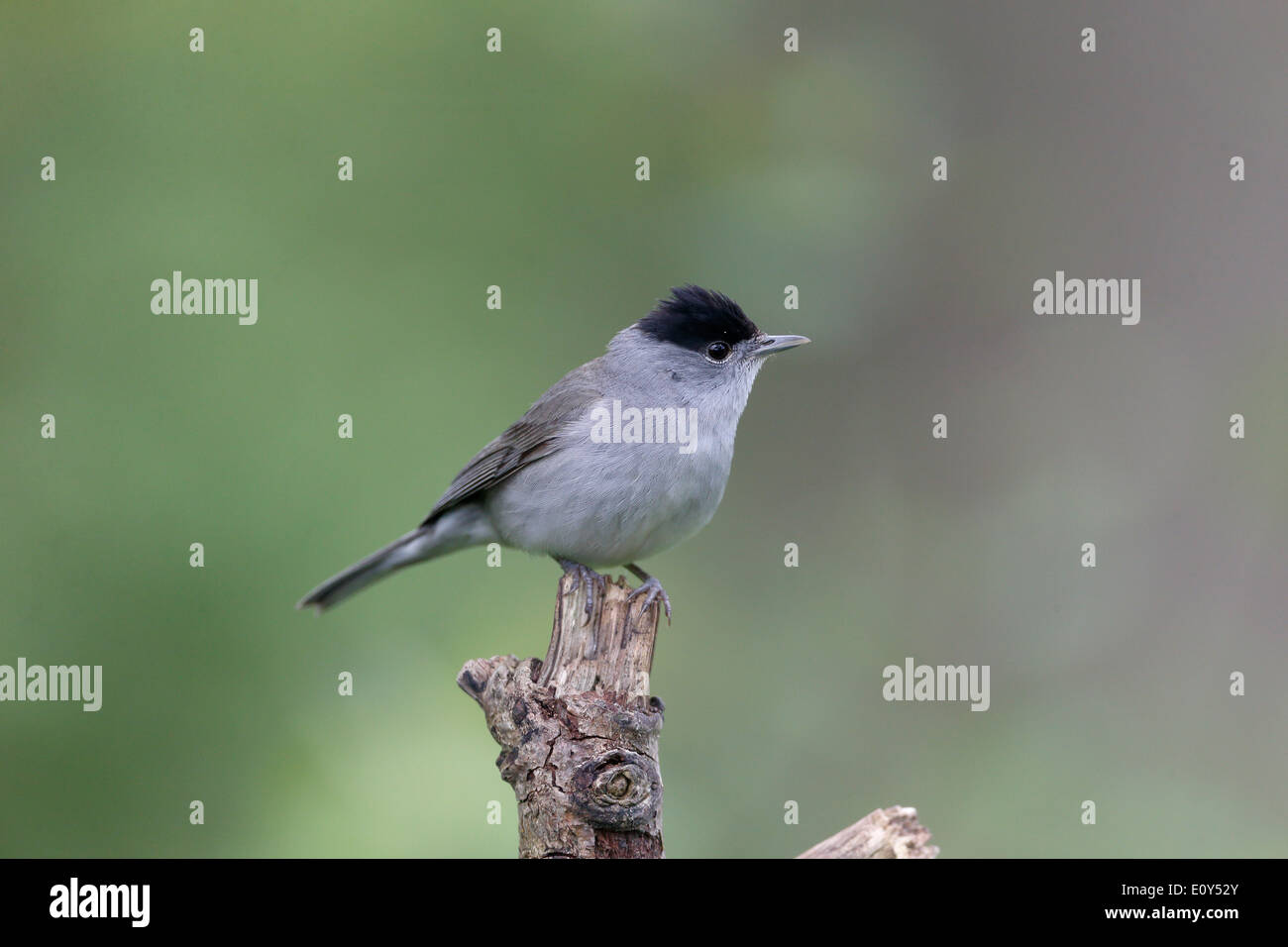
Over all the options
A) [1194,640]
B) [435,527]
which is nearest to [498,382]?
[435,527]

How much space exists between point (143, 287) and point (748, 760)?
4564 millimetres

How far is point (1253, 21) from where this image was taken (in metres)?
8.75

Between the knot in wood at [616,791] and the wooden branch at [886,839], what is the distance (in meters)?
0.63

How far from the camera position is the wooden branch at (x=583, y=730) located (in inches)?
161

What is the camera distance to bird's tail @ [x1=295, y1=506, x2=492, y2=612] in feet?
22.1

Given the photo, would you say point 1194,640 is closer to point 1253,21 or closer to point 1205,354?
point 1205,354

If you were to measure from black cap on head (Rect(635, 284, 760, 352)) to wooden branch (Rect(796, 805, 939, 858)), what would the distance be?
3.06 metres

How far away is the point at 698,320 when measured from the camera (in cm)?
620
